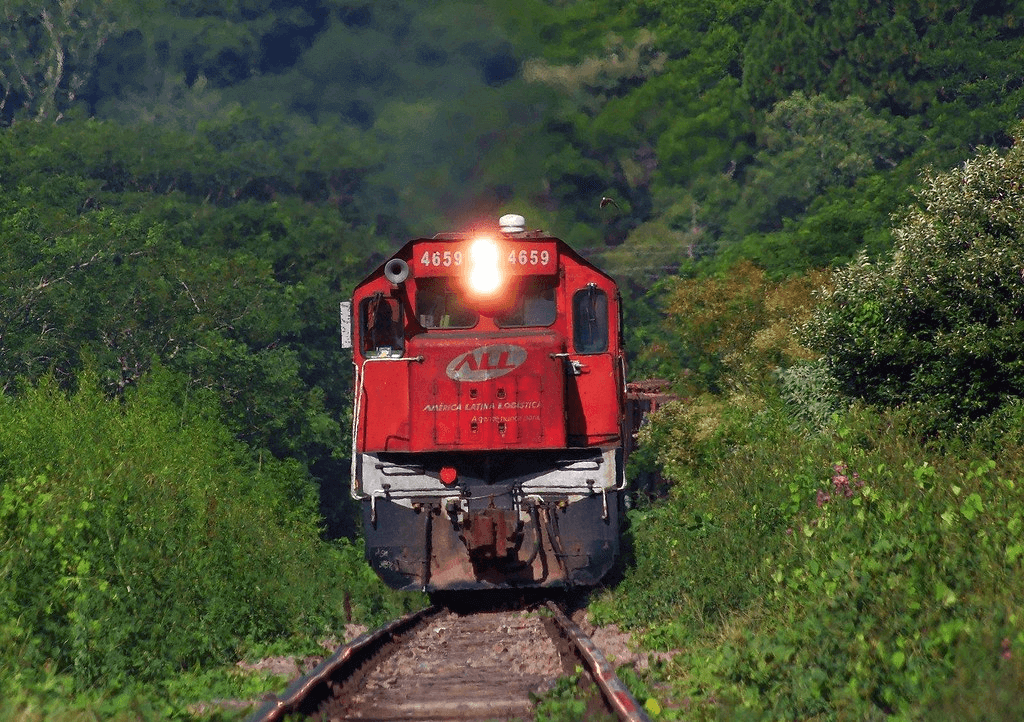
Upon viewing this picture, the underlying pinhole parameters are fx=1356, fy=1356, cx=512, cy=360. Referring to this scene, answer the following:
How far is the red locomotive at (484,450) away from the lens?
55.9 ft

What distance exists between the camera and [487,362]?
1655 cm

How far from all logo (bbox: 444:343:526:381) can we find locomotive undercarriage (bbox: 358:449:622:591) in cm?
117

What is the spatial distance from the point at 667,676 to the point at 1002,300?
29.1ft

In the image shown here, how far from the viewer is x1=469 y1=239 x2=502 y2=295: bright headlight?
17156mm

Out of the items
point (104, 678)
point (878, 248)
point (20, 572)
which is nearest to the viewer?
point (104, 678)

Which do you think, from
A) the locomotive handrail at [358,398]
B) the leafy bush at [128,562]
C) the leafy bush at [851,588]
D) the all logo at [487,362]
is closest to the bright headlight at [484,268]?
the all logo at [487,362]

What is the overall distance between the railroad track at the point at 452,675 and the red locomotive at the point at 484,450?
1048 mm

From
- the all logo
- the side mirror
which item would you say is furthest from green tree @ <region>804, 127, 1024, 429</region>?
the side mirror

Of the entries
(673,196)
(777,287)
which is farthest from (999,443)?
(673,196)

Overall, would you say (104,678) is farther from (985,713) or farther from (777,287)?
(777,287)

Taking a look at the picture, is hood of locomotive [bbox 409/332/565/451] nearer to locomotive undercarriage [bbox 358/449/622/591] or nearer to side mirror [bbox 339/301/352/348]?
locomotive undercarriage [bbox 358/449/622/591]

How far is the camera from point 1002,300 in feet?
58.5

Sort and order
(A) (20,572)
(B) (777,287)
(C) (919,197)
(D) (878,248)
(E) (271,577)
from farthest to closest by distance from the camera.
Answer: (D) (878,248) → (B) (777,287) → (C) (919,197) → (E) (271,577) → (A) (20,572)

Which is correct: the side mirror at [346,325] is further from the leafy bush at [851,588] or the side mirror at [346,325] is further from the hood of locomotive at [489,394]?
the leafy bush at [851,588]
